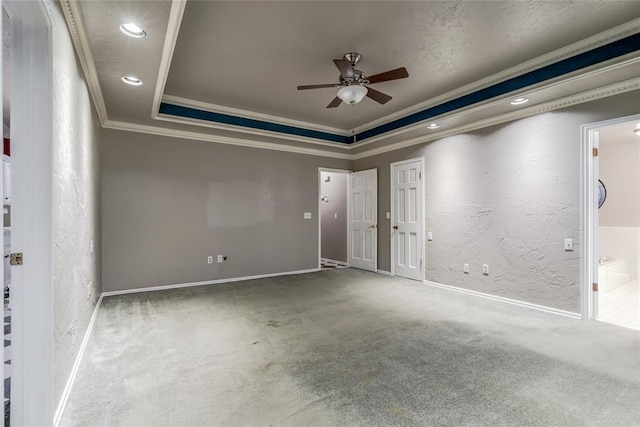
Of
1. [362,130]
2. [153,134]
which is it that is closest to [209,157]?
[153,134]

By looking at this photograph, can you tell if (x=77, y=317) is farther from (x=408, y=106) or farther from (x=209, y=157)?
(x=408, y=106)

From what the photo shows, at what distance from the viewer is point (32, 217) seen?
1640mm

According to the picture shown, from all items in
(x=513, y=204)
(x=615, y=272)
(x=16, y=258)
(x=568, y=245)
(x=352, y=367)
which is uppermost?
(x=513, y=204)

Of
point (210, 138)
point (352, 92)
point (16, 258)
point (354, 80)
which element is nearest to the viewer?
point (16, 258)

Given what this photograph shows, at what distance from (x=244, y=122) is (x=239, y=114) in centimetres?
14

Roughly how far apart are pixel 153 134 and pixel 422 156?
13.8ft

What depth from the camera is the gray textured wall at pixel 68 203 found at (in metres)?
1.84

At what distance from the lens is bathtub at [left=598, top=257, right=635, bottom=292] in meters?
4.65

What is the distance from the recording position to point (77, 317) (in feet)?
8.06

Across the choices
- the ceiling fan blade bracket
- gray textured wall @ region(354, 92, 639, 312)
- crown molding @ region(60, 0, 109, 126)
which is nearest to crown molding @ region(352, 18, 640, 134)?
gray textured wall @ region(354, 92, 639, 312)

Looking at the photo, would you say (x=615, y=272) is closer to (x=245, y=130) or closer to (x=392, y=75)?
(x=392, y=75)

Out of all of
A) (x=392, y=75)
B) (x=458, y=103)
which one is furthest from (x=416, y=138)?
(x=392, y=75)

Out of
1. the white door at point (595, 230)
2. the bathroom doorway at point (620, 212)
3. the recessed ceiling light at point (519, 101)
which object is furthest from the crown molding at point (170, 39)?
the bathroom doorway at point (620, 212)

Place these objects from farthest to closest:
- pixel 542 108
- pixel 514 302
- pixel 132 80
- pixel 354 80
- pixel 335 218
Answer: pixel 335 218
pixel 514 302
pixel 542 108
pixel 354 80
pixel 132 80
